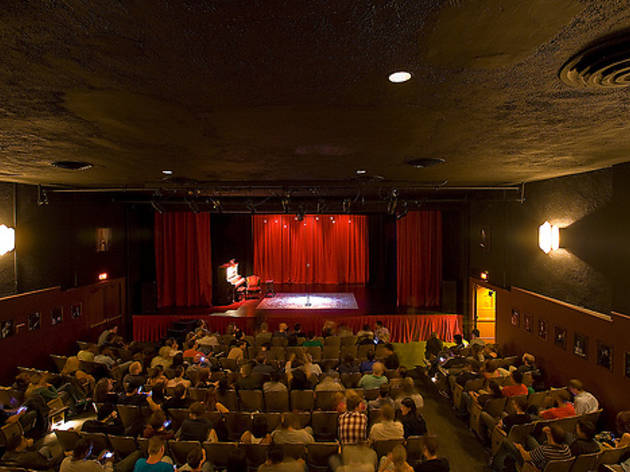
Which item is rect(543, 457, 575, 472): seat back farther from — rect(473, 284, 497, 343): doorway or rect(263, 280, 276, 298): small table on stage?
rect(263, 280, 276, 298): small table on stage

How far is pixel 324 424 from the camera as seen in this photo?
5617mm

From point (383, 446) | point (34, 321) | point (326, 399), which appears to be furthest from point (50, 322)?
point (383, 446)

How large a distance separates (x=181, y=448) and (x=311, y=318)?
741 centimetres

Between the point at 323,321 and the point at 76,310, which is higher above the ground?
the point at 76,310

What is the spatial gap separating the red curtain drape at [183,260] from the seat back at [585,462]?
42.9 feet

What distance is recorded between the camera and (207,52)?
80.5 inches

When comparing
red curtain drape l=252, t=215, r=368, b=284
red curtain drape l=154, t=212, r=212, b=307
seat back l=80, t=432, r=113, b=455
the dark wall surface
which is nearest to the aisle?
the dark wall surface

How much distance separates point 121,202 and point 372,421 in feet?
34.4

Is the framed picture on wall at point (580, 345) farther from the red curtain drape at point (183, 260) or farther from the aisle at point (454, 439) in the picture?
the red curtain drape at point (183, 260)

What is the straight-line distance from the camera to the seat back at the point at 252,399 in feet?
20.6

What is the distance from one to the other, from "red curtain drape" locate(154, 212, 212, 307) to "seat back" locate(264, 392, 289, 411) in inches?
374

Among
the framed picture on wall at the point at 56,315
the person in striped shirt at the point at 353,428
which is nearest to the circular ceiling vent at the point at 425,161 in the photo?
the person in striped shirt at the point at 353,428

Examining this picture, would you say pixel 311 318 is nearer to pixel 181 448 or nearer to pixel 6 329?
Result: pixel 181 448

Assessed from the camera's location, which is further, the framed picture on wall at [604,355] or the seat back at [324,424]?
the framed picture on wall at [604,355]
